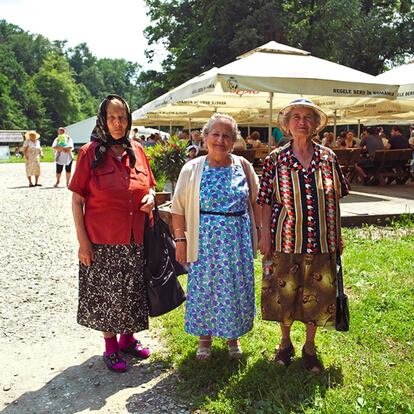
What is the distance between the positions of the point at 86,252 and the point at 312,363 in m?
1.69

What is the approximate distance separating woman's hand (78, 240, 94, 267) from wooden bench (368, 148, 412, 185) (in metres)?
9.81

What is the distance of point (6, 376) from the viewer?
11.4ft

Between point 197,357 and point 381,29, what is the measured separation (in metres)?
27.2

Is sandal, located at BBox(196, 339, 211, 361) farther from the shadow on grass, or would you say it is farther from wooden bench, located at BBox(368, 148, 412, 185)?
wooden bench, located at BBox(368, 148, 412, 185)

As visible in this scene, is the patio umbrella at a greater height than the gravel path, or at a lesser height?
greater

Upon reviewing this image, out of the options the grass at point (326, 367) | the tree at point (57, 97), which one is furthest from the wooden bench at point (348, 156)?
the tree at point (57, 97)

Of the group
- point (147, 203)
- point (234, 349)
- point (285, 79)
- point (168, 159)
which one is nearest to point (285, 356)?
point (234, 349)

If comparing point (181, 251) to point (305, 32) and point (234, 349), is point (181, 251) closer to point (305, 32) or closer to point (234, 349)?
point (234, 349)

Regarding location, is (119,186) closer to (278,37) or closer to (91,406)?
(91,406)

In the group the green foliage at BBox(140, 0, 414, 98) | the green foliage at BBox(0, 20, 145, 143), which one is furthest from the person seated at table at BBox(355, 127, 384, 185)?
the green foliage at BBox(0, 20, 145, 143)

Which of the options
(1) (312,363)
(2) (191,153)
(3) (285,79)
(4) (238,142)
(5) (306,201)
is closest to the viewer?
(5) (306,201)

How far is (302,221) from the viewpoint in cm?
307

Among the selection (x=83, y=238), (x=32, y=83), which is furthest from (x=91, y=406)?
(x=32, y=83)

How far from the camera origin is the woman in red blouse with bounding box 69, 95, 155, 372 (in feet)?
10.9
